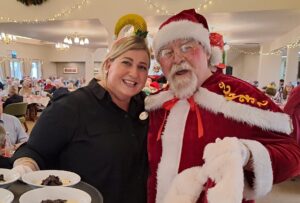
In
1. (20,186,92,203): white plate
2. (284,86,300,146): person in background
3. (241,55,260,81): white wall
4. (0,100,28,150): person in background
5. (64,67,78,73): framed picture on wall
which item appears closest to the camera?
(20,186,92,203): white plate

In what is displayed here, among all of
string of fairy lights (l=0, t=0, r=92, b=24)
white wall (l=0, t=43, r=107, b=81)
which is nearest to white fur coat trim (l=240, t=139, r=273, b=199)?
string of fairy lights (l=0, t=0, r=92, b=24)

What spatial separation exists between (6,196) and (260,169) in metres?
0.83

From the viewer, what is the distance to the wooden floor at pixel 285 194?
3500mm

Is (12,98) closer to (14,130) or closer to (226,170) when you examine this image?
(14,130)

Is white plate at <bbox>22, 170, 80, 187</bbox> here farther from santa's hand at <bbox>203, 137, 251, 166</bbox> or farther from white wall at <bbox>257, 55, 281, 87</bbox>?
white wall at <bbox>257, 55, 281, 87</bbox>

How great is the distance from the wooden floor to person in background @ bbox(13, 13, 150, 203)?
2569 mm

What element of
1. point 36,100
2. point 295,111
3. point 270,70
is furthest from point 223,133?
point 270,70

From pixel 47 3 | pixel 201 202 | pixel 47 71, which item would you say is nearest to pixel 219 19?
pixel 47 3

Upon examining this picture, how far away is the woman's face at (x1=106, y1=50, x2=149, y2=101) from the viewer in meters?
1.38

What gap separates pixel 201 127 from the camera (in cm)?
123

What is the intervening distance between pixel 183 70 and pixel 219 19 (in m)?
5.19

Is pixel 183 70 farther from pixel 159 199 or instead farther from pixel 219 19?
pixel 219 19

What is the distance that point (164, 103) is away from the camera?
140 cm

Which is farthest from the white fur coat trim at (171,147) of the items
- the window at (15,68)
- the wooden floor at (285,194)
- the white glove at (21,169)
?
the window at (15,68)
